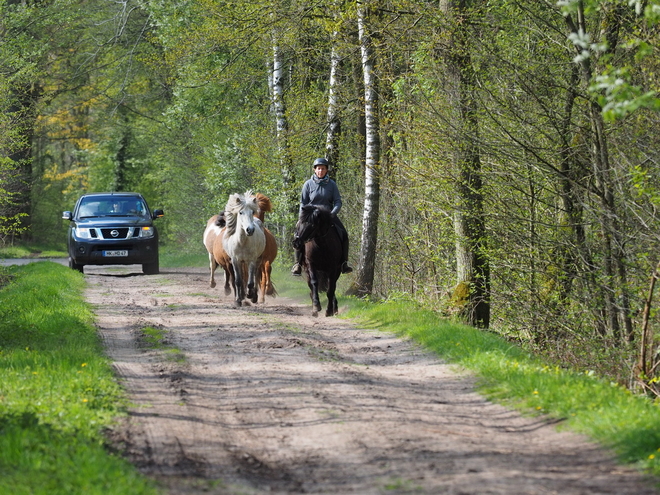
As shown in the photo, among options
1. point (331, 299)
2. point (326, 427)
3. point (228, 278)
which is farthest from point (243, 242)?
point (326, 427)

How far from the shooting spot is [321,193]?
15383 mm

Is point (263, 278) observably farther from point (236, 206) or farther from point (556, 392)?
point (556, 392)

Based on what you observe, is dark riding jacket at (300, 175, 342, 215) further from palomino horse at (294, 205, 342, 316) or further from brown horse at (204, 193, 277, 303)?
brown horse at (204, 193, 277, 303)

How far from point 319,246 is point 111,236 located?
1077 centimetres

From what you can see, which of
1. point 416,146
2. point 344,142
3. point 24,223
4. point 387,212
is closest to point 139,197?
point 344,142

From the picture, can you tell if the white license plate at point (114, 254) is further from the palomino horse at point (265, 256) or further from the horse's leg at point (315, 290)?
the horse's leg at point (315, 290)

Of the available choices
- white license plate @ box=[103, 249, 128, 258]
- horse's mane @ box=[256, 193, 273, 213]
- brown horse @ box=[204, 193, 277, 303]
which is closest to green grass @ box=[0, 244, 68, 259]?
white license plate @ box=[103, 249, 128, 258]

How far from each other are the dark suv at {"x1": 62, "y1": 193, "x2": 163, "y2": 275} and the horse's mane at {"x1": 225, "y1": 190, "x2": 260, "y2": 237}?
773 centimetres

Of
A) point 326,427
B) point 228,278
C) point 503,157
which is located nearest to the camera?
point 326,427

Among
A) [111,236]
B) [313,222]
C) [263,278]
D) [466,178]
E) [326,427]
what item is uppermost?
[466,178]

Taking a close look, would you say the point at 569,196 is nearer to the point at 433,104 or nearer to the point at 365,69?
the point at 433,104

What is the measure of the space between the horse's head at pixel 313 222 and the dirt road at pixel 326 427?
344 centimetres

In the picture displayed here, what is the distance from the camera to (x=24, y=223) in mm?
43938

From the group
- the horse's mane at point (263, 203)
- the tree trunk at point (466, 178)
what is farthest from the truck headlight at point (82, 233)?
the tree trunk at point (466, 178)
